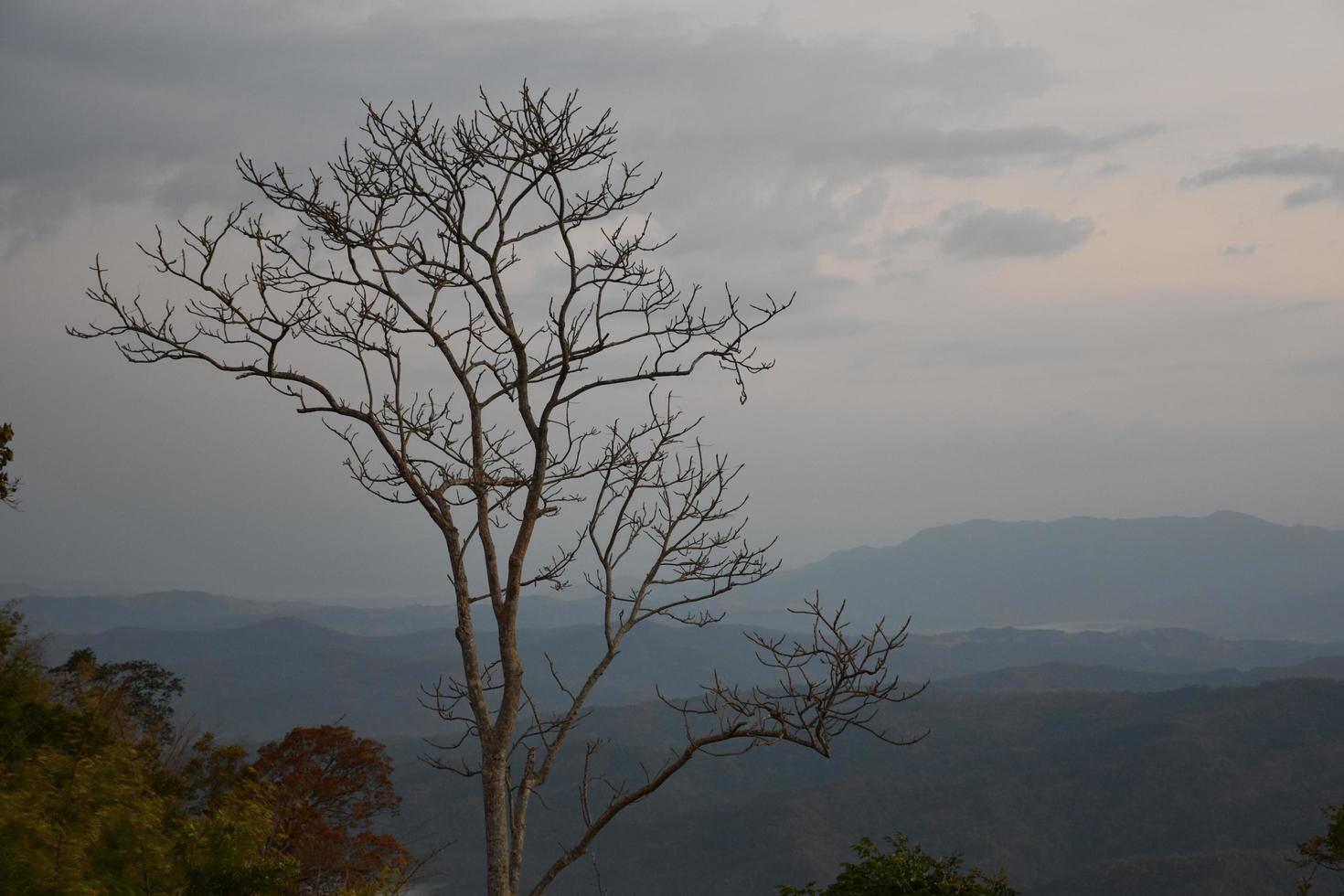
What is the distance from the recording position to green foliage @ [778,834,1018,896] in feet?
26.4

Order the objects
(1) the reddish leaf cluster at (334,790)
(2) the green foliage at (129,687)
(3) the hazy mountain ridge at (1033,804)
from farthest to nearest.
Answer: (3) the hazy mountain ridge at (1033,804), (2) the green foliage at (129,687), (1) the reddish leaf cluster at (334,790)

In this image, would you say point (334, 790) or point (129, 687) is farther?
point (129, 687)

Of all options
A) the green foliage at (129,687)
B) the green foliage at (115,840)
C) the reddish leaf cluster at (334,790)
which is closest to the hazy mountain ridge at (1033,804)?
the green foliage at (129,687)

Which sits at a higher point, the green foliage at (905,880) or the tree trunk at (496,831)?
the tree trunk at (496,831)

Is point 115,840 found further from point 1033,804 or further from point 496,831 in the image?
point 1033,804

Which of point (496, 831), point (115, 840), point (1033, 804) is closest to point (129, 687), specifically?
point (115, 840)

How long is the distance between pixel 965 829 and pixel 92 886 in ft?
399

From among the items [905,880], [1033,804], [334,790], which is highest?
[905,880]

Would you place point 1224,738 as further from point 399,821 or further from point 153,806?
point 153,806

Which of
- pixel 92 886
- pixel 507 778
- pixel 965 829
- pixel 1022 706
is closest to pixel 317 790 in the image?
pixel 92 886

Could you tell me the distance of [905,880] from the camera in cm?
805

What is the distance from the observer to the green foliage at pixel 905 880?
804 centimetres

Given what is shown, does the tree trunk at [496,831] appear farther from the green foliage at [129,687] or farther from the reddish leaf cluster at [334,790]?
the green foliage at [129,687]

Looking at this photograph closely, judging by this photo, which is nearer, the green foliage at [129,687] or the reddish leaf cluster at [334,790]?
the reddish leaf cluster at [334,790]
